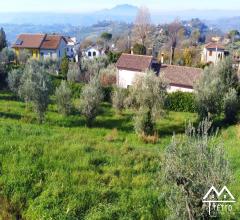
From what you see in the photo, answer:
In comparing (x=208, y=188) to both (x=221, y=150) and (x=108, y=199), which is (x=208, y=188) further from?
(x=108, y=199)

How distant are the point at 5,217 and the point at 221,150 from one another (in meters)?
7.26

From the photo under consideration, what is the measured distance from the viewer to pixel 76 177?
13.3 meters

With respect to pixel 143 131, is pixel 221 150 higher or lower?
higher

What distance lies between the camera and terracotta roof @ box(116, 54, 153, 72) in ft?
131

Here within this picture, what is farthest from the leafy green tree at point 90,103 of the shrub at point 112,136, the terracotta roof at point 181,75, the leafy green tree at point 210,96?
the terracotta roof at point 181,75

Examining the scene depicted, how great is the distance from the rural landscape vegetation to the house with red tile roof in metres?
27.4

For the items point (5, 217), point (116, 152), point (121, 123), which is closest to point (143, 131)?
point (121, 123)

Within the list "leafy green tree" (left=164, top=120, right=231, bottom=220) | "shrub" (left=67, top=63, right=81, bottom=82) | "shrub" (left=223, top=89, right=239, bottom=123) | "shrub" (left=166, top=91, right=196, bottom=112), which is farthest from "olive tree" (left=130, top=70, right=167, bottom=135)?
"shrub" (left=67, top=63, right=81, bottom=82)

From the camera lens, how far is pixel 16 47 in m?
63.0

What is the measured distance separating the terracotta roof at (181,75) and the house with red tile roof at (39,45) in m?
29.7

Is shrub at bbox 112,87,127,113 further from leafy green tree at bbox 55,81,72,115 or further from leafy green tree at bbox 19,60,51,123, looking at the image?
leafy green tree at bbox 19,60,51,123

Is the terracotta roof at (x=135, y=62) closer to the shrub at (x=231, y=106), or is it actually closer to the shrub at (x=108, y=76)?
the shrub at (x=108, y=76)

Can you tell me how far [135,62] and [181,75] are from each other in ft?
19.6

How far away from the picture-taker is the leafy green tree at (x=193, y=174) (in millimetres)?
7824
